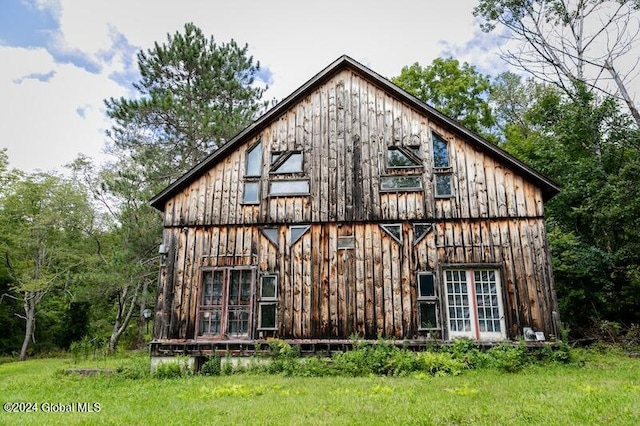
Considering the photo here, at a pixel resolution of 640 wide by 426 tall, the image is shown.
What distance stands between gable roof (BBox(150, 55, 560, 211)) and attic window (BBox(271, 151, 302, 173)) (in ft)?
3.72

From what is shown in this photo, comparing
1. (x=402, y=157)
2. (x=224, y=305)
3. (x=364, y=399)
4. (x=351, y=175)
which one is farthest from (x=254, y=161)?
(x=364, y=399)

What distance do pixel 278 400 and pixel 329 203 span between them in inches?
231

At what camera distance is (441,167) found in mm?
11367

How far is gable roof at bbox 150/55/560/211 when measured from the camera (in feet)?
36.0

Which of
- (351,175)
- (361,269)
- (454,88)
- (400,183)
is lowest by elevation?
(361,269)

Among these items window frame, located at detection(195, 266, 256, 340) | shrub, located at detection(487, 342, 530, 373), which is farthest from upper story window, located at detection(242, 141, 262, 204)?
shrub, located at detection(487, 342, 530, 373)

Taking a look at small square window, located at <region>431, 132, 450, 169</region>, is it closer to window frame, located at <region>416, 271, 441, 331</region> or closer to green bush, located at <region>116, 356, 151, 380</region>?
window frame, located at <region>416, 271, 441, 331</region>

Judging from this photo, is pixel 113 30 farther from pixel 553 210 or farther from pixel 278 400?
pixel 553 210

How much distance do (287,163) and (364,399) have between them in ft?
23.8

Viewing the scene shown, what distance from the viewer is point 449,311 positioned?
34.4 ft

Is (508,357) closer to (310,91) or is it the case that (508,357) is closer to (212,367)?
(212,367)

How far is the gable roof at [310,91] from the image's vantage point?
1096 centimetres

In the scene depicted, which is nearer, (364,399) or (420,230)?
(364,399)

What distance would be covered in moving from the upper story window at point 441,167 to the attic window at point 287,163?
382 centimetres
